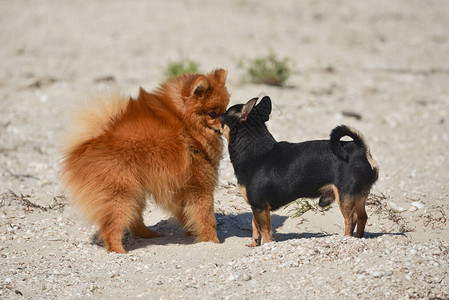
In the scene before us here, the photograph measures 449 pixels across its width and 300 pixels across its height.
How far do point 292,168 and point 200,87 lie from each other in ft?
4.06

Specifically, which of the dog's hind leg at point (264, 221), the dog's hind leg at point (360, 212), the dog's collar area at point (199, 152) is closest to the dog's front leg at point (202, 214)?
the dog's collar area at point (199, 152)

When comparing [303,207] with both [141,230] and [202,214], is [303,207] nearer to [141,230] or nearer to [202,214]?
[202,214]

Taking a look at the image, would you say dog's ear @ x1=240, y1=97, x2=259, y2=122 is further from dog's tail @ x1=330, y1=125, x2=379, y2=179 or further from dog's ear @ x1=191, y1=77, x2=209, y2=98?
dog's tail @ x1=330, y1=125, x2=379, y2=179

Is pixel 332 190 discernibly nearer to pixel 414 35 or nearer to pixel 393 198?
pixel 393 198

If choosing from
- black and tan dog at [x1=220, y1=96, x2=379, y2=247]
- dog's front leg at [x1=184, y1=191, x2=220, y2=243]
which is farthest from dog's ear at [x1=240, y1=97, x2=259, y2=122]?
dog's front leg at [x1=184, y1=191, x2=220, y2=243]

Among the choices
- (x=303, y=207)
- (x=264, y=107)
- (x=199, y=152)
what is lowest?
(x=303, y=207)

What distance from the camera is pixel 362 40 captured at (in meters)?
17.5

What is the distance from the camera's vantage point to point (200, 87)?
536cm

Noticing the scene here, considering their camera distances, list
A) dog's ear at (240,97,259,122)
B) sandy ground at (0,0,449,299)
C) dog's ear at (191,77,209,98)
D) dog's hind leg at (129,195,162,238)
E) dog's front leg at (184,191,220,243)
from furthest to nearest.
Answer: dog's front leg at (184,191,220,243) → dog's hind leg at (129,195,162,238) → dog's ear at (191,77,209,98) → dog's ear at (240,97,259,122) → sandy ground at (0,0,449,299)

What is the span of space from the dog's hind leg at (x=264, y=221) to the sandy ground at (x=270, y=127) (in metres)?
0.24

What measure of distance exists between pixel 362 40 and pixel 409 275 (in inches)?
565

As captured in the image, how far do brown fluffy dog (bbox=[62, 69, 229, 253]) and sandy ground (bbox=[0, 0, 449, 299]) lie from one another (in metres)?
0.39

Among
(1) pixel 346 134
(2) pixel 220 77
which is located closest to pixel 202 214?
(2) pixel 220 77

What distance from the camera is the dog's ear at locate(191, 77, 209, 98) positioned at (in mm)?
5301
